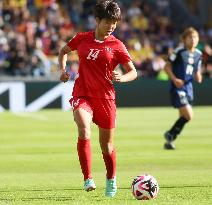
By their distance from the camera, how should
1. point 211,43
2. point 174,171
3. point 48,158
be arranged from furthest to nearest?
1. point 211,43
2. point 48,158
3. point 174,171

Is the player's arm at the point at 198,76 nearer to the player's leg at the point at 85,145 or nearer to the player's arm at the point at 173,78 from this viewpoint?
the player's arm at the point at 173,78

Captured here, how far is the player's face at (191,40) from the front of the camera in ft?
52.0

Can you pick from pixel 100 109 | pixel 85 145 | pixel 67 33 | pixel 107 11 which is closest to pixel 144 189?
pixel 85 145

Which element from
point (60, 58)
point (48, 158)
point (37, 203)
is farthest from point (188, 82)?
point (37, 203)

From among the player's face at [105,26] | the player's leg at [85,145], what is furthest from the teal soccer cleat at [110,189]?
the player's face at [105,26]

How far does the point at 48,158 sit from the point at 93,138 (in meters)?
4.59

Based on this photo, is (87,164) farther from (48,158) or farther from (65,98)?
(65,98)

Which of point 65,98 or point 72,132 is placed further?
point 65,98

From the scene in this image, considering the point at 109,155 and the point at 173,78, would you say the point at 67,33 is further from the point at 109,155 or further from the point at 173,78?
the point at 109,155

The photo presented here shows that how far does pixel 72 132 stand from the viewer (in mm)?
21359

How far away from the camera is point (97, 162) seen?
14633 mm

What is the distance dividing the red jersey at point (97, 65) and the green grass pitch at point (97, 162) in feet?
4.01

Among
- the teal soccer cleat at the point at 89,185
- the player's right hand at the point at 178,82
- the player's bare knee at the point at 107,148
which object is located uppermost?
the player's bare knee at the point at 107,148

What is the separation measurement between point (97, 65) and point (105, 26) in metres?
0.50
